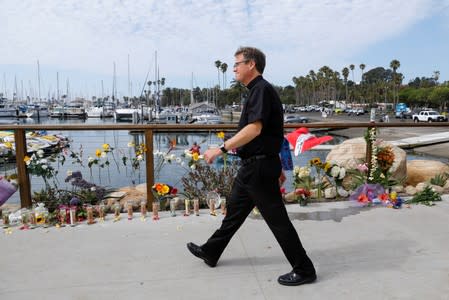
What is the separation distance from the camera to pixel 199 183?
5188 mm

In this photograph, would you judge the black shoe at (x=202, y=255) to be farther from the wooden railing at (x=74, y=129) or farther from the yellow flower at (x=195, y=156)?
the yellow flower at (x=195, y=156)

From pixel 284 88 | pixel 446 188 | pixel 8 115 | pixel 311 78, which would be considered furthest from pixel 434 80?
pixel 446 188

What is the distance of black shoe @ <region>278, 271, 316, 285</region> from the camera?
107 inches

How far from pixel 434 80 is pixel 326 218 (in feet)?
379

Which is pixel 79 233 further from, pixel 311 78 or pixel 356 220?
pixel 311 78

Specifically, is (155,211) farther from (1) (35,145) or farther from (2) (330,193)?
(1) (35,145)

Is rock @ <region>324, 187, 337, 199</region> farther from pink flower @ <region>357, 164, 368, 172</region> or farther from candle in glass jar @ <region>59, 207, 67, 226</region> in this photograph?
candle in glass jar @ <region>59, 207, 67, 226</region>

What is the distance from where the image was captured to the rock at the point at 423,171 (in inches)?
306

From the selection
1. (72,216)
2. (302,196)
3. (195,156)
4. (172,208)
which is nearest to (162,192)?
(172,208)

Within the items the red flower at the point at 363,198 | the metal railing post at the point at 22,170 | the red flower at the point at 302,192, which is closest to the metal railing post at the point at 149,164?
the metal railing post at the point at 22,170

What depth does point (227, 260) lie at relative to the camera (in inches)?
125

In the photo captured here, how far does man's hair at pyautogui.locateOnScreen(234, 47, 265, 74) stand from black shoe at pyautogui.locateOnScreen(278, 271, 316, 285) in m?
1.45

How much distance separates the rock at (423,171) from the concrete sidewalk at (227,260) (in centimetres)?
371

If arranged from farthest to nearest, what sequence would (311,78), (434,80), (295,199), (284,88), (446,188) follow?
(284,88) → (311,78) → (434,80) → (446,188) → (295,199)
